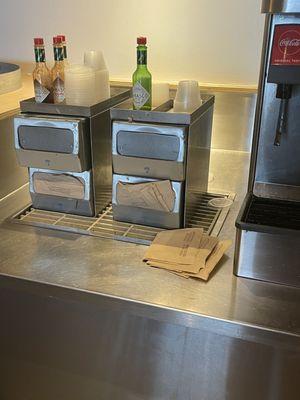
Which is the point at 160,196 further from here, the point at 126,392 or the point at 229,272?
the point at 126,392

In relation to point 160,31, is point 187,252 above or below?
below

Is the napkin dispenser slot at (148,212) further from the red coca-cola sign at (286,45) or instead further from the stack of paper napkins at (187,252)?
the red coca-cola sign at (286,45)

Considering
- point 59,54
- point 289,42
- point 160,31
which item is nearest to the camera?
point 289,42

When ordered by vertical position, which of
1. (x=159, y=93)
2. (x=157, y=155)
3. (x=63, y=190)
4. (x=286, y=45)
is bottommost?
(x=63, y=190)

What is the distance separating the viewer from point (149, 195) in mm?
943

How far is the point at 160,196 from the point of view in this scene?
3.07 feet

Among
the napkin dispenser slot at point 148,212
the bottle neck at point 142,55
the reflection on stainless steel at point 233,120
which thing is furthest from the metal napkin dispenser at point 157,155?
the reflection on stainless steel at point 233,120

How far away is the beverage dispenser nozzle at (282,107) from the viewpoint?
791 mm

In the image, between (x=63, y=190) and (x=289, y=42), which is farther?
(x=63, y=190)

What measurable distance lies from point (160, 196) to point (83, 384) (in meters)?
0.43

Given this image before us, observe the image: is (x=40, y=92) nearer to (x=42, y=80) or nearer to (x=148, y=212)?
(x=42, y=80)

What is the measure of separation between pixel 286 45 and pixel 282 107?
0.12 meters

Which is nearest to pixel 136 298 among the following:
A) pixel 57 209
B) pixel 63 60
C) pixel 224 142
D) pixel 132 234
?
pixel 132 234

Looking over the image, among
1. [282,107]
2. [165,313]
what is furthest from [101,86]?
[165,313]
